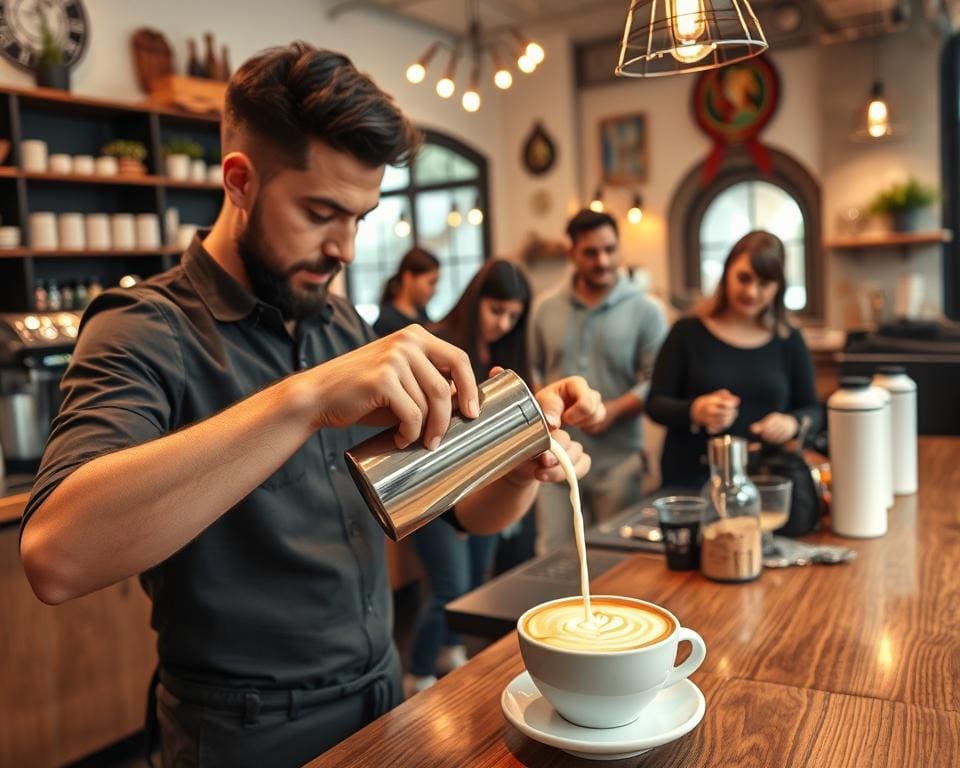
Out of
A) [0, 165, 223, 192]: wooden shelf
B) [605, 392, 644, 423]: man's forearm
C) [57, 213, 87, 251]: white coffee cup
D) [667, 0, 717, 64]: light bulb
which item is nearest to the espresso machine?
[57, 213, 87, 251]: white coffee cup

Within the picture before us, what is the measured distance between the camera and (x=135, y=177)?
377 cm

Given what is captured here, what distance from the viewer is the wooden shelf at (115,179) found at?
340 cm

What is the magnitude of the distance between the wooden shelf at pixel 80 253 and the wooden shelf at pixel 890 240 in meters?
4.05

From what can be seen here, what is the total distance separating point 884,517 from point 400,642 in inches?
96.5

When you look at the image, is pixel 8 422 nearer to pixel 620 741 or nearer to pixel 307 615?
pixel 307 615

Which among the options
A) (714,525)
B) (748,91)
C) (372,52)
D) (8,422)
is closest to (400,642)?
(8,422)

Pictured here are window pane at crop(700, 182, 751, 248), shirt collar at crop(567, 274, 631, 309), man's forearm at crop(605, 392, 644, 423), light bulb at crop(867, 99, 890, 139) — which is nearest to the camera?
man's forearm at crop(605, 392, 644, 423)

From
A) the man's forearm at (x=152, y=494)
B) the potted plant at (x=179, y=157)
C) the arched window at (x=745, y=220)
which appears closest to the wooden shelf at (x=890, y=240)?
the arched window at (x=745, y=220)

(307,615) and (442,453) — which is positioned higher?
(442,453)

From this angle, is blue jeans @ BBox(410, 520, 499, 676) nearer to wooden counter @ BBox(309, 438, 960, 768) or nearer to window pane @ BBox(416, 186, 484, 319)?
wooden counter @ BBox(309, 438, 960, 768)

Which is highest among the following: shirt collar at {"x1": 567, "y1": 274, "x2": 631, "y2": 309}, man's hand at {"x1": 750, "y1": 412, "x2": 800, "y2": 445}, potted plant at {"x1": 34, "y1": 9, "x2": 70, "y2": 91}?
potted plant at {"x1": 34, "y1": 9, "x2": 70, "y2": 91}

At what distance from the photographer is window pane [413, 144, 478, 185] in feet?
22.3

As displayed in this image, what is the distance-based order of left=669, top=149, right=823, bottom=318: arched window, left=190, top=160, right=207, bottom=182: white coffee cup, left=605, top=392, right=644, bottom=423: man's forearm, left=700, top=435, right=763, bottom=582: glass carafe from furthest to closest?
left=669, top=149, right=823, bottom=318: arched window → left=190, top=160, right=207, bottom=182: white coffee cup → left=605, top=392, right=644, bottom=423: man's forearm → left=700, top=435, right=763, bottom=582: glass carafe

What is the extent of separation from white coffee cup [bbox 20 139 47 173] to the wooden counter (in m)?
2.95
